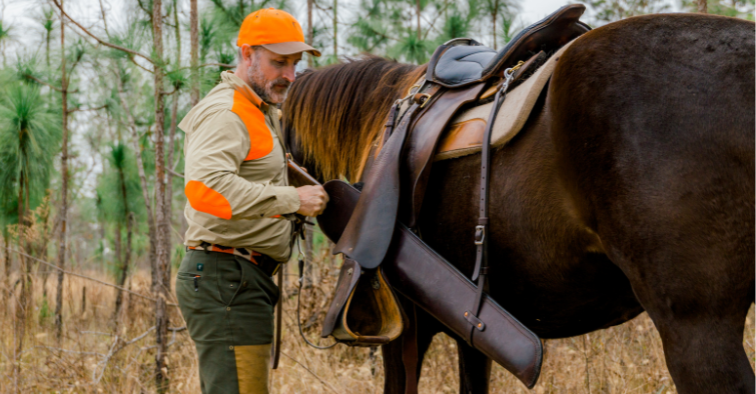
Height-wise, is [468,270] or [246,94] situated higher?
[246,94]

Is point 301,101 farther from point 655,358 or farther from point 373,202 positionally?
point 655,358

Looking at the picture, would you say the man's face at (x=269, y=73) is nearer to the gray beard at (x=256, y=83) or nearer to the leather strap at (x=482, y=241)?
the gray beard at (x=256, y=83)

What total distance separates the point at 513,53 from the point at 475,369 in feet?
4.55

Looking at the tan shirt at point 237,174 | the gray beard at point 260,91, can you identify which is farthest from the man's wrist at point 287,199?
the gray beard at point 260,91

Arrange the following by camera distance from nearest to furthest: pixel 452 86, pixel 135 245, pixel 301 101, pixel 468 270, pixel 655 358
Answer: pixel 468 270 → pixel 452 86 → pixel 301 101 → pixel 655 358 → pixel 135 245

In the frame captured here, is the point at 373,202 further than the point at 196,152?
Yes

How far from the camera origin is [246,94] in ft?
6.86

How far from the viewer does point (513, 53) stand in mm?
2121

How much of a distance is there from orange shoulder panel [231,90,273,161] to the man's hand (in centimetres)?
20

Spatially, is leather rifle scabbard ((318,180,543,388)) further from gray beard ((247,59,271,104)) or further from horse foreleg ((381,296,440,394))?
gray beard ((247,59,271,104))

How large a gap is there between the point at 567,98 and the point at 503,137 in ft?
0.78

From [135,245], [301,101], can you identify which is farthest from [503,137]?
[135,245]

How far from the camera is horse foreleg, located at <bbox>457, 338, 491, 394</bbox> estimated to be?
249cm

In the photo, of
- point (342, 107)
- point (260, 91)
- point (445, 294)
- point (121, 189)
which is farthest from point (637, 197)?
point (121, 189)
